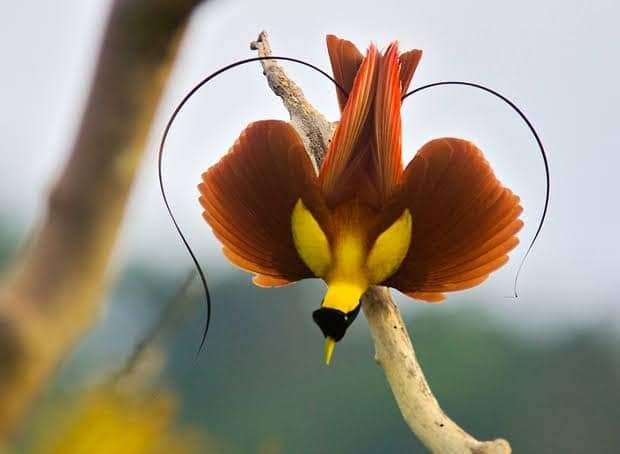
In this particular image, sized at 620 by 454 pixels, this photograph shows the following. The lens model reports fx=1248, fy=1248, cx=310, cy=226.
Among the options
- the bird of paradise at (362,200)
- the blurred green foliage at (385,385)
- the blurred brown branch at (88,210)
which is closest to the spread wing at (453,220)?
the bird of paradise at (362,200)

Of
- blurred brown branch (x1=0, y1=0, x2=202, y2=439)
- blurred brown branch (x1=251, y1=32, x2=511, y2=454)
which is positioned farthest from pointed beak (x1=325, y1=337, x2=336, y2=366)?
blurred brown branch (x1=0, y1=0, x2=202, y2=439)

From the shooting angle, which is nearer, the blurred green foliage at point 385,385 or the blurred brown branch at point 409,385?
the blurred brown branch at point 409,385

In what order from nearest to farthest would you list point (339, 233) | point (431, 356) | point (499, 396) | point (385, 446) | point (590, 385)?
point (339, 233), point (385, 446), point (431, 356), point (499, 396), point (590, 385)

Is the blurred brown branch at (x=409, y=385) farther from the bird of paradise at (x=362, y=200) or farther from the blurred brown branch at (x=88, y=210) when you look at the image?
the blurred brown branch at (x=88, y=210)

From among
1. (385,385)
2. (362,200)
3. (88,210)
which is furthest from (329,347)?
(385,385)

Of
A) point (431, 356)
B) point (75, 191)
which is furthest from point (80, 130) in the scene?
point (431, 356)

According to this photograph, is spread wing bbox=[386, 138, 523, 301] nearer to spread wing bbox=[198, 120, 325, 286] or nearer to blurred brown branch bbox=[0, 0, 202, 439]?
spread wing bbox=[198, 120, 325, 286]

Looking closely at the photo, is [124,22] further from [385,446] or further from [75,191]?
[385,446]
